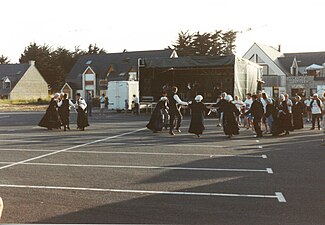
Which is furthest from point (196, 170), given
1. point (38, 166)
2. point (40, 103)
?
point (40, 103)

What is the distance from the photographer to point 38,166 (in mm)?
→ 10672

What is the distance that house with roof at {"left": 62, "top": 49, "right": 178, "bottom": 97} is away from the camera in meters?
72.1

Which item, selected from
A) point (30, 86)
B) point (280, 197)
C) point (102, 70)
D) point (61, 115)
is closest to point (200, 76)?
point (61, 115)

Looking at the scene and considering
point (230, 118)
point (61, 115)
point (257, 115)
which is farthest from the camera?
point (61, 115)

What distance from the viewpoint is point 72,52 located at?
339 feet

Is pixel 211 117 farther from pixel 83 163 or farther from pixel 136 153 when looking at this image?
pixel 83 163

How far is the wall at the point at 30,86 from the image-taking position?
271 feet

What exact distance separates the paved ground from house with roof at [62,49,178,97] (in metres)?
56.9

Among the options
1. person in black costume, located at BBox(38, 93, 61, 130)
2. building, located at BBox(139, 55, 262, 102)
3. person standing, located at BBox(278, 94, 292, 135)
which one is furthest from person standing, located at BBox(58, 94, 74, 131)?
building, located at BBox(139, 55, 262, 102)

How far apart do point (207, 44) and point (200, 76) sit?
38409 millimetres

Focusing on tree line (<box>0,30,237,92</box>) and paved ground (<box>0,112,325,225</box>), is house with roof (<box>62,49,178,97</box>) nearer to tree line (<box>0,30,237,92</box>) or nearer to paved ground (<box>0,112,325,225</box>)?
tree line (<box>0,30,237,92</box>)

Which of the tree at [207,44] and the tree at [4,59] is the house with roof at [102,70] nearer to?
the tree at [207,44]

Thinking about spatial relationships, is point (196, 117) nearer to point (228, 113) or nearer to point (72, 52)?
point (228, 113)

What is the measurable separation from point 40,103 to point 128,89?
28596mm
